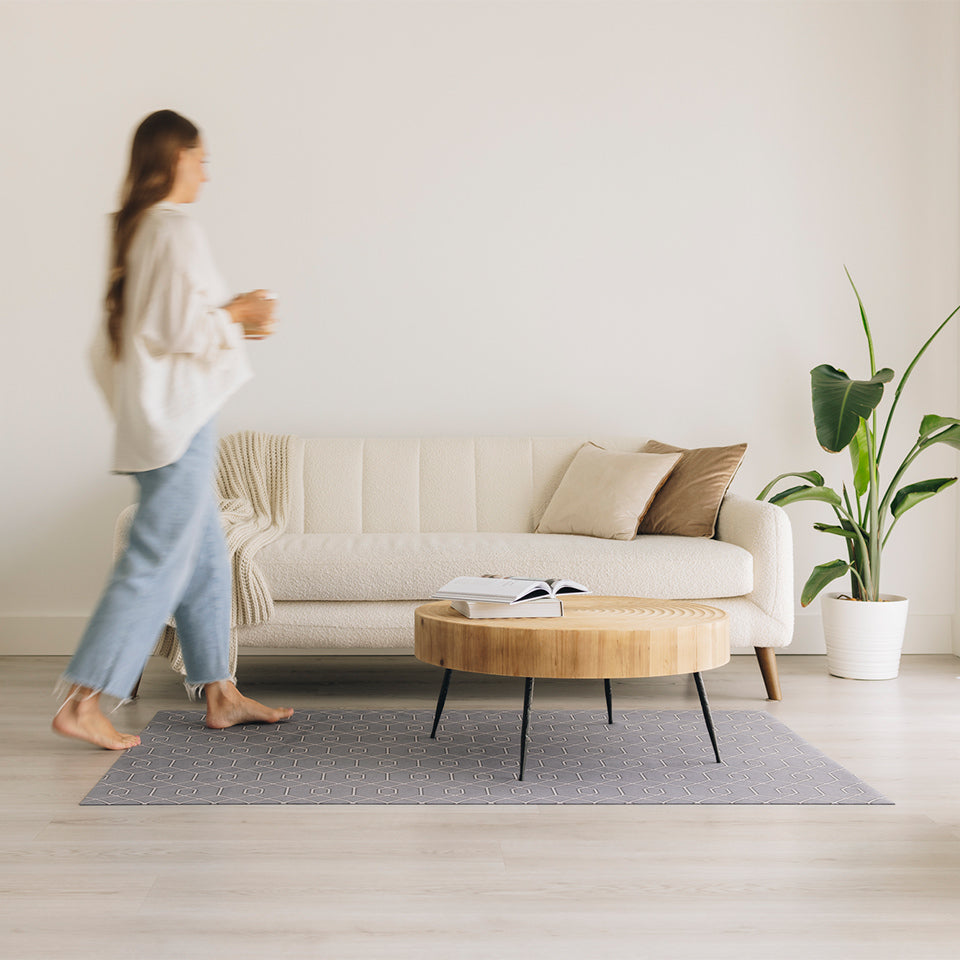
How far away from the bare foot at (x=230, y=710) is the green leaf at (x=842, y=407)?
72.0 inches

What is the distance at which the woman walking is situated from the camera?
2.29 m

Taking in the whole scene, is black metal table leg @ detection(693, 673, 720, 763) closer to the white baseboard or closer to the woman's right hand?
the woman's right hand

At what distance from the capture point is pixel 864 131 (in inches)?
152

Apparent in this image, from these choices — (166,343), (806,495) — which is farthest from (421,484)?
(166,343)

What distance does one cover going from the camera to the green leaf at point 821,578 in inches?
131

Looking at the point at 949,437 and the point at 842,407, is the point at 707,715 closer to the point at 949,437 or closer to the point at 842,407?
the point at 842,407

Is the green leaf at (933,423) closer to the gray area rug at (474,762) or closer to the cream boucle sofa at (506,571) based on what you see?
the cream boucle sofa at (506,571)

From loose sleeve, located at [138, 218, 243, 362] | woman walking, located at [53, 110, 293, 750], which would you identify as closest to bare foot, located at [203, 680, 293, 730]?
woman walking, located at [53, 110, 293, 750]

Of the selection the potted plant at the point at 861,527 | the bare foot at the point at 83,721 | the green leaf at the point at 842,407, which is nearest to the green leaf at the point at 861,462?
the potted plant at the point at 861,527

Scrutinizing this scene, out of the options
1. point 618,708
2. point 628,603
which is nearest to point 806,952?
point 628,603

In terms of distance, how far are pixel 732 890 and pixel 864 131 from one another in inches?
123

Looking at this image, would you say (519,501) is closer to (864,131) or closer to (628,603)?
(628,603)

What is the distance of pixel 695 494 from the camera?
10.9ft

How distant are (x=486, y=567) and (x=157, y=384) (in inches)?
43.8
